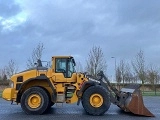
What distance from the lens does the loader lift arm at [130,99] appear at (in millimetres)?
13234

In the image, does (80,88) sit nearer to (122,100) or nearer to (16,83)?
(122,100)

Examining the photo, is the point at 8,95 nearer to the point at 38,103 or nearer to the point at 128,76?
the point at 38,103

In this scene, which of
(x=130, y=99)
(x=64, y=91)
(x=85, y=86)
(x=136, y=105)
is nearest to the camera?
(x=136, y=105)

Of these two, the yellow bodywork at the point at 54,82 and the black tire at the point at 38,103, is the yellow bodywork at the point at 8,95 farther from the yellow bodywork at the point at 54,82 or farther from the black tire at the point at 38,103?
the black tire at the point at 38,103

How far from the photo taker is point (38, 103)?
13.9 metres

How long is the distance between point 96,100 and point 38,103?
8.62ft

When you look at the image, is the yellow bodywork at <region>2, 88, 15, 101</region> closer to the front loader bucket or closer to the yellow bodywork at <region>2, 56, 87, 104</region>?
the yellow bodywork at <region>2, 56, 87, 104</region>

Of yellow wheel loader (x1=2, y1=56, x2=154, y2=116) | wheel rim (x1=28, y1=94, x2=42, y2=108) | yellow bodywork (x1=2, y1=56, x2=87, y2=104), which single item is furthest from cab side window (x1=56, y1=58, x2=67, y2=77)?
wheel rim (x1=28, y1=94, x2=42, y2=108)

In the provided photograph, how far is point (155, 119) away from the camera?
39.8 ft

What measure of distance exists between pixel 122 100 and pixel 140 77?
35.9 metres

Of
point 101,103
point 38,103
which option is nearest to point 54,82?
point 38,103

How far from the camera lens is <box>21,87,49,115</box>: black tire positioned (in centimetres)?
1373

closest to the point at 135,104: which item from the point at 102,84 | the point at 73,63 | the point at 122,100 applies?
the point at 122,100

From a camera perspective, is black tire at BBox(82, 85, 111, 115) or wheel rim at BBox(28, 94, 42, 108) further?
wheel rim at BBox(28, 94, 42, 108)
